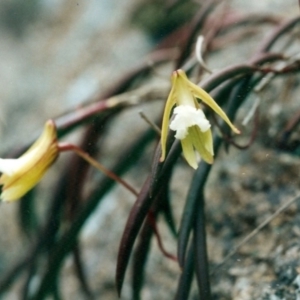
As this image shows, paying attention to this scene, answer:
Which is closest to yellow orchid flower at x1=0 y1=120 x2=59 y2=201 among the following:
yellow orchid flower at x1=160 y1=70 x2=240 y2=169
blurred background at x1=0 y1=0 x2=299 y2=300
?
yellow orchid flower at x1=160 y1=70 x2=240 y2=169

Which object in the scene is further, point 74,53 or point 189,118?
point 74,53

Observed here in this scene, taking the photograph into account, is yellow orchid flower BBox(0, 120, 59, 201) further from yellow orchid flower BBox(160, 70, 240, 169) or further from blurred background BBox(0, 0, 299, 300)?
blurred background BBox(0, 0, 299, 300)

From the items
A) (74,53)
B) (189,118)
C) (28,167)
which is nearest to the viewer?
(189,118)

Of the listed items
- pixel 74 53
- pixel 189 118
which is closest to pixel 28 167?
pixel 189 118

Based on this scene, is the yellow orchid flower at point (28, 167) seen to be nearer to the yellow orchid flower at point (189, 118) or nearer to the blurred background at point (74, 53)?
the yellow orchid flower at point (189, 118)

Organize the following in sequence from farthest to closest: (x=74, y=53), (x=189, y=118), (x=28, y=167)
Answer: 1. (x=74, y=53)
2. (x=28, y=167)
3. (x=189, y=118)

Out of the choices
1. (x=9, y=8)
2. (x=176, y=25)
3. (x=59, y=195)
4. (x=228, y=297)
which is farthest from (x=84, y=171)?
(x=9, y=8)

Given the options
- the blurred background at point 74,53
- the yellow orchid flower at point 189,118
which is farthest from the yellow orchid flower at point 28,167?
the blurred background at point 74,53

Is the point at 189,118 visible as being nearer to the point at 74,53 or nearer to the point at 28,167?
the point at 28,167
